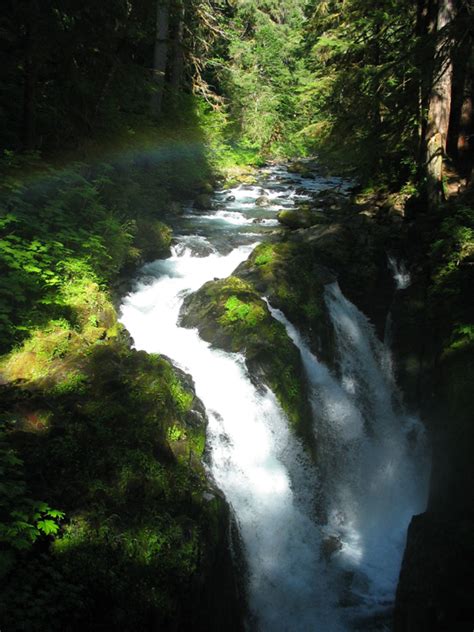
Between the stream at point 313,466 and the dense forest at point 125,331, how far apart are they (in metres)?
0.49

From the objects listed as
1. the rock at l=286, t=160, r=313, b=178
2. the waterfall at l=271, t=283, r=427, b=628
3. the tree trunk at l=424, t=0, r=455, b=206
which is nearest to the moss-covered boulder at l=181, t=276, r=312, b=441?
the waterfall at l=271, t=283, r=427, b=628

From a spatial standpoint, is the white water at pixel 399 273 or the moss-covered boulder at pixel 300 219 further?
the moss-covered boulder at pixel 300 219

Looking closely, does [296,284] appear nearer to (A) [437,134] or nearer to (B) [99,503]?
(A) [437,134]

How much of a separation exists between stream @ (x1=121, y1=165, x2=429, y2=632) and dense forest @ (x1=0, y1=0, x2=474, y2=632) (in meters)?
0.49

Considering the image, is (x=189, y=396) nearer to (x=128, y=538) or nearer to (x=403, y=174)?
(x=128, y=538)

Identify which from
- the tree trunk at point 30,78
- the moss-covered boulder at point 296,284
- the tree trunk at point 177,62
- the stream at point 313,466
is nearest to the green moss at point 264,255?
the moss-covered boulder at point 296,284

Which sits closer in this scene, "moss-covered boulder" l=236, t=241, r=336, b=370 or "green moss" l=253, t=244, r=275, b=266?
"moss-covered boulder" l=236, t=241, r=336, b=370

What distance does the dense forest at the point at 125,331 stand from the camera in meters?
3.83

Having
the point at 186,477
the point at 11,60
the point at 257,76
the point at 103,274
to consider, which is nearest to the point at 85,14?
the point at 11,60

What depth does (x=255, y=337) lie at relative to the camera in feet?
27.1

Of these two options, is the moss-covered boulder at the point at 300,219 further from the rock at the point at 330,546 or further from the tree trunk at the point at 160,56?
the rock at the point at 330,546

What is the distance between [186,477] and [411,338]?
23.1ft

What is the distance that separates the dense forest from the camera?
12.6ft

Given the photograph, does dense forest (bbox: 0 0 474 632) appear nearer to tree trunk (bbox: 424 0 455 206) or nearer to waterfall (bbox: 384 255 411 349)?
tree trunk (bbox: 424 0 455 206)
